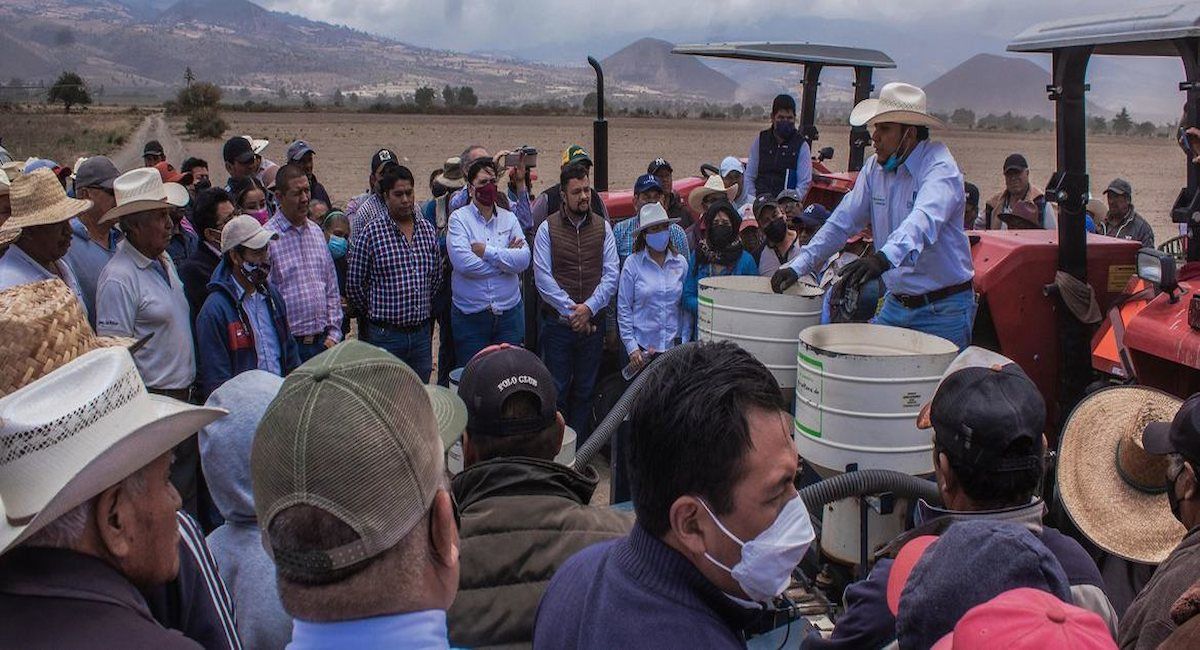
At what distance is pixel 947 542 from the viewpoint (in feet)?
6.26

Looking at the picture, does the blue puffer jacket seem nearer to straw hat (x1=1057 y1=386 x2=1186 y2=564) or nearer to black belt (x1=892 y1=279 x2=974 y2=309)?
black belt (x1=892 y1=279 x2=974 y2=309)

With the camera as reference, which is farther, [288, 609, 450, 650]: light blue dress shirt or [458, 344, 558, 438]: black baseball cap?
[458, 344, 558, 438]: black baseball cap

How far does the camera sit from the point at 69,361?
2.37m

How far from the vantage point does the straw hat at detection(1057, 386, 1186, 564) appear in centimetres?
356

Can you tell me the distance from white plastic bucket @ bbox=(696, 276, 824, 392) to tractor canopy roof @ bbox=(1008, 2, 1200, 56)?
6.25ft

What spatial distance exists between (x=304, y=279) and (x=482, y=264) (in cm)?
118

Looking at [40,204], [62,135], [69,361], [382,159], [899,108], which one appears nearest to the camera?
[69,361]

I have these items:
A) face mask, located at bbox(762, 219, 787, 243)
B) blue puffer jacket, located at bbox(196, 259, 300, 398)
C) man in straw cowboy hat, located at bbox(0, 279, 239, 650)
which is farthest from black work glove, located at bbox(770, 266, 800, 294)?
man in straw cowboy hat, located at bbox(0, 279, 239, 650)

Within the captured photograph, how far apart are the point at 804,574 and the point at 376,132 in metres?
45.4

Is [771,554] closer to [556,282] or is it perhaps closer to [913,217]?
[913,217]

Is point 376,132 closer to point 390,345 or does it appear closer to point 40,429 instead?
point 390,345

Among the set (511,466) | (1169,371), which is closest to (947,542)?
(511,466)

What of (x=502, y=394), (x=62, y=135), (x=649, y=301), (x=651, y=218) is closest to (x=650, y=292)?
(x=649, y=301)

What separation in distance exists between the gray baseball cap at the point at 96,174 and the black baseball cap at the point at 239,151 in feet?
8.56
